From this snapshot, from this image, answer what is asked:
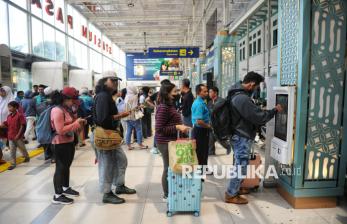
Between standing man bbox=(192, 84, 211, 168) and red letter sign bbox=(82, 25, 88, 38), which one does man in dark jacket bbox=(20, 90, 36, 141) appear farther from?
red letter sign bbox=(82, 25, 88, 38)

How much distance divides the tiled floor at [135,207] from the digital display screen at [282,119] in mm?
792

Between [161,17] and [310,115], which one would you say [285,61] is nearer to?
[310,115]

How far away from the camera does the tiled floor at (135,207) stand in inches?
115

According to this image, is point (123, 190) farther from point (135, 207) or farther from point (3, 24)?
point (3, 24)

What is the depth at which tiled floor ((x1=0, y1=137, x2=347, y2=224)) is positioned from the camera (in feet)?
9.59

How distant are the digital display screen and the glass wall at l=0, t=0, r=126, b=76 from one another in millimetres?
8496

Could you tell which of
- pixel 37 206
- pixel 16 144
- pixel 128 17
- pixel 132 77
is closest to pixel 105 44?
pixel 132 77

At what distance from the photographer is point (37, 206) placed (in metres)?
3.27

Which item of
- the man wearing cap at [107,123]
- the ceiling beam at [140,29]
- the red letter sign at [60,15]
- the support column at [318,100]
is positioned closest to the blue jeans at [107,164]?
the man wearing cap at [107,123]

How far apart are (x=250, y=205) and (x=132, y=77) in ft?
58.2

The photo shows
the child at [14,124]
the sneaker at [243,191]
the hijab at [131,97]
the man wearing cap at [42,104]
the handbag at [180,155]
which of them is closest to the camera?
the handbag at [180,155]

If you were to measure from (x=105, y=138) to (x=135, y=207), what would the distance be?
0.86m

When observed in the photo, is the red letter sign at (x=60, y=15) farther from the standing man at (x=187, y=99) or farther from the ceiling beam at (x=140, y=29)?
the standing man at (x=187, y=99)

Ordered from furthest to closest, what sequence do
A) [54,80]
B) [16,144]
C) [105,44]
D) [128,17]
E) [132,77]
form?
[105,44]
[132,77]
[128,17]
[54,80]
[16,144]
